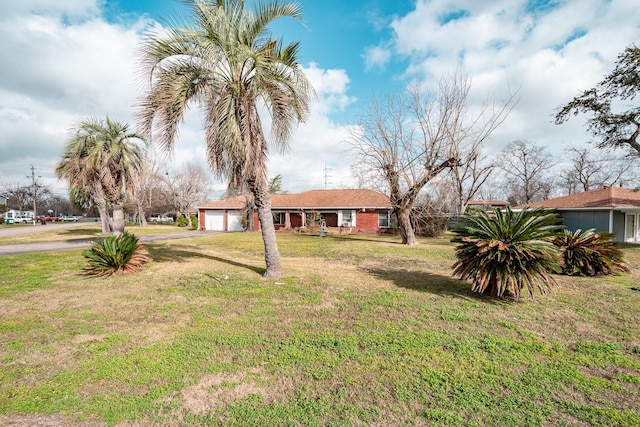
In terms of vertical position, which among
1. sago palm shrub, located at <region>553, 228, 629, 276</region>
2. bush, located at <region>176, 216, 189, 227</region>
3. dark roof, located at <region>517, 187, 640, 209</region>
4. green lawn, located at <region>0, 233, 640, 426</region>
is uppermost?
dark roof, located at <region>517, 187, 640, 209</region>

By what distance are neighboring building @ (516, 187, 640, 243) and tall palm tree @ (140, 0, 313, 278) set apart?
18.5 metres

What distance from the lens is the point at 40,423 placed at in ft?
8.89

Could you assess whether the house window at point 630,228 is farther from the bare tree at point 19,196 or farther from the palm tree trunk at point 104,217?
the bare tree at point 19,196

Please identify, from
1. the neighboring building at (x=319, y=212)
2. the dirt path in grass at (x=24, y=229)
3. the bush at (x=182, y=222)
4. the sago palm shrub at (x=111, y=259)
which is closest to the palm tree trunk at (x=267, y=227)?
the sago palm shrub at (x=111, y=259)

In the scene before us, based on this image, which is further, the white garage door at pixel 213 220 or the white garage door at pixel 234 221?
the white garage door at pixel 213 220

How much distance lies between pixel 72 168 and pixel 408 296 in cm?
1698

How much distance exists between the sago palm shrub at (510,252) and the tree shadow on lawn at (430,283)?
404 mm

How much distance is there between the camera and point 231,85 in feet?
25.6

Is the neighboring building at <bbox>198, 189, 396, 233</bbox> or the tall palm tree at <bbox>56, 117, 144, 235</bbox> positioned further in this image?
the neighboring building at <bbox>198, 189, 396, 233</bbox>

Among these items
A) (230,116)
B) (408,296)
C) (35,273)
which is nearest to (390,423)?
(408,296)

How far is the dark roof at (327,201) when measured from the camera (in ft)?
93.0

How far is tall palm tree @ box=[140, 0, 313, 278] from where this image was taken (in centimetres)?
759

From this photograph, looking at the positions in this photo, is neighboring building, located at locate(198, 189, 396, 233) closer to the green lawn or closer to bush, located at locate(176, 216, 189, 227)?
bush, located at locate(176, 216, 189, 227)

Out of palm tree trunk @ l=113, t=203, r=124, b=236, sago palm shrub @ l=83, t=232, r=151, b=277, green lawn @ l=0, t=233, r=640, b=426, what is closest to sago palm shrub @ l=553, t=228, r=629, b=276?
green lawn @ l=0, t=233, r=640, b=426
